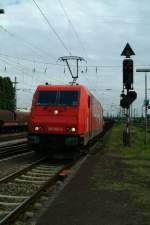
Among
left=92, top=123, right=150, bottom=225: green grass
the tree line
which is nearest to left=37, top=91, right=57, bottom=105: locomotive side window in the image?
left=92, top=123, right=150, bottom=225: green grass

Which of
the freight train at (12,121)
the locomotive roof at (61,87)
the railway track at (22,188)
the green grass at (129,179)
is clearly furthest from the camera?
the freight train at (12,121)

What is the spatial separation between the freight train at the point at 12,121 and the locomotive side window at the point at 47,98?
1349 inches

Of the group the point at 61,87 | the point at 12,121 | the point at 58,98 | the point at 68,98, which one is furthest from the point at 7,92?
the point at 68,98

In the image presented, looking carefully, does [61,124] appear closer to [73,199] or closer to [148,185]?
[148,185]

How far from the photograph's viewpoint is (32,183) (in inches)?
508

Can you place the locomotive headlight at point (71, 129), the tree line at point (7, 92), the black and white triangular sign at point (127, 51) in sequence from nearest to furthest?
the locomotive headlight at point (71, 129) < the black and white triangular sign at point (127, 51) < the tree line at point (7, 92)

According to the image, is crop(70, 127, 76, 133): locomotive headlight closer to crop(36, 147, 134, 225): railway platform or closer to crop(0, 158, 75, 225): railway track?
crop(0, 158, 75, 225): railway track

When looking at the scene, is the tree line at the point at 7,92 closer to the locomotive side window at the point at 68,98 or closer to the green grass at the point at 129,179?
the locomotive side window at the point at 68,98

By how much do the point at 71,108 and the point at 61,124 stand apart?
830mm

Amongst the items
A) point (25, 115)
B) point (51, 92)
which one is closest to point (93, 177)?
point (51, 92)

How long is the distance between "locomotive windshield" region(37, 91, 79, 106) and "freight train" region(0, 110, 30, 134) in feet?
113

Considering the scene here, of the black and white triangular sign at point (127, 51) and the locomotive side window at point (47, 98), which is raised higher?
the black and white triangular sign at point (127, 51)

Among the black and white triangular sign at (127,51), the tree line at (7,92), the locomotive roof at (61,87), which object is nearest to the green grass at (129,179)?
the locomotive roof at (61,87)

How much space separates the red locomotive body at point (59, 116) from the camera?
18.5 meters
